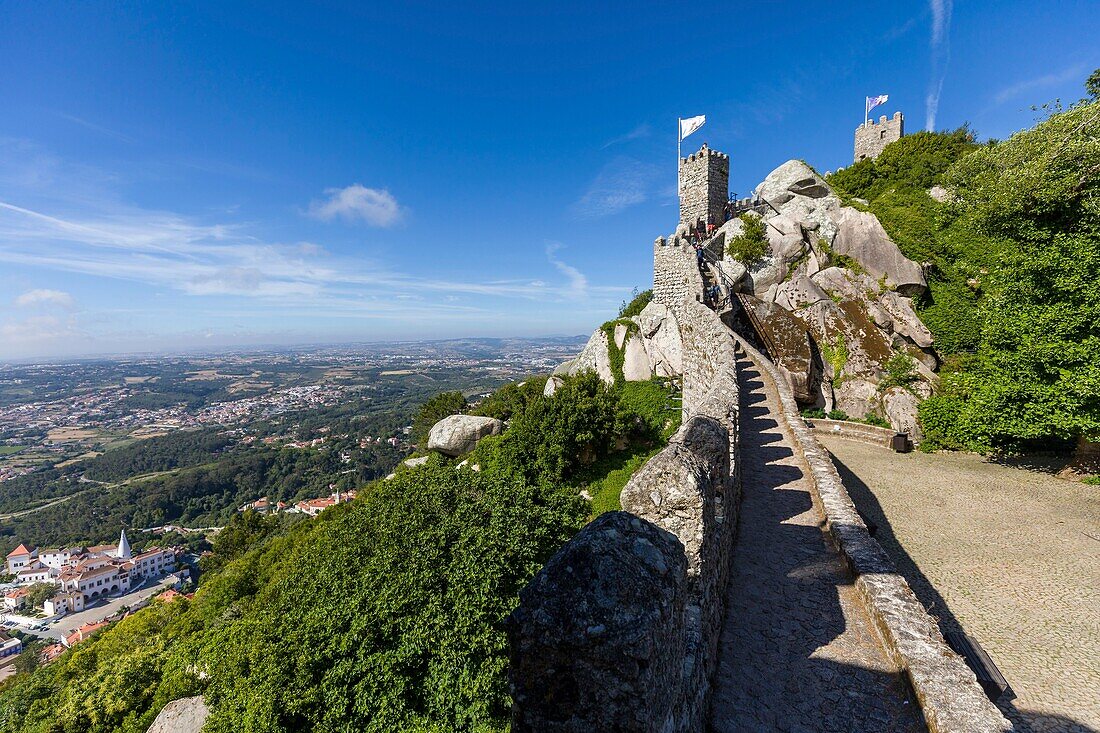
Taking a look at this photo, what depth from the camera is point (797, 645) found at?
4613mm

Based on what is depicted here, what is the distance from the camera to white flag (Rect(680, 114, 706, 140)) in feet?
77.2

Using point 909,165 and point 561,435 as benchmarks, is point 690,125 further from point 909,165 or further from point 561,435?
point 561,435

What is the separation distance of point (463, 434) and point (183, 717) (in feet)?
52.0

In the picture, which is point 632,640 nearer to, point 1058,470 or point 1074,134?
point 1058,470

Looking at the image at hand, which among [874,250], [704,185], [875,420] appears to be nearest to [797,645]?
[875,420]

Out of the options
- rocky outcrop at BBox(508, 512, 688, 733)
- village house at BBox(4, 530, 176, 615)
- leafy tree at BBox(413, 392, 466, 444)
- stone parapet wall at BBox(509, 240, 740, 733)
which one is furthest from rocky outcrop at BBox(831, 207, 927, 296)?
village house at BBox(4, 530, 176, 615)

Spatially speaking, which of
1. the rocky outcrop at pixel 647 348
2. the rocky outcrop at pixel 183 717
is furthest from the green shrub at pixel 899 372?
the rocky outcrop at pixel 183 717

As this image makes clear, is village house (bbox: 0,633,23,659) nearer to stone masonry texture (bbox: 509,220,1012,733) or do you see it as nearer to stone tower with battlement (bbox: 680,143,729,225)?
stone masonry texture (bbox: 509,220,1012,733)

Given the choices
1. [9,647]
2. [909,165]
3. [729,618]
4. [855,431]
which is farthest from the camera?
[9,647]

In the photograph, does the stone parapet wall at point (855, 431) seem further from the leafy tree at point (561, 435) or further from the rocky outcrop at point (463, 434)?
the rocky outcrop at point (463, 434)

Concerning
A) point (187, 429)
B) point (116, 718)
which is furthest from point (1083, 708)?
Answer: point (187, 429)

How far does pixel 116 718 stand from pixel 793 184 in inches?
1385

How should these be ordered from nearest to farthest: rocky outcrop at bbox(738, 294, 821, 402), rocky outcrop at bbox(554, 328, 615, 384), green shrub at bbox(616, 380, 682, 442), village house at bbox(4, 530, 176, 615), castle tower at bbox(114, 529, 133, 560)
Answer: green shrub at bbox(616, 380, 682, 442)
rocky outcrop at bbox(738, 294, 821, 402)
rocky outcrop at bbox(554, 328, 615, 384)
village house at bbox(4, 530, 176, 615)
castle tower at bbox(114, 529, 133, 560)

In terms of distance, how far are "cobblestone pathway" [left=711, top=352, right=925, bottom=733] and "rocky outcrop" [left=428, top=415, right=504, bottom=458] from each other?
18060 millimetres
